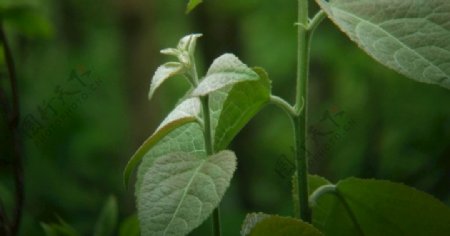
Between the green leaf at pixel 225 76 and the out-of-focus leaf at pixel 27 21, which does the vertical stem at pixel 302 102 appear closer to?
the green leaf at pixel 225 76

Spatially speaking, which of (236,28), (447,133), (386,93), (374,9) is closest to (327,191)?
(374,9)

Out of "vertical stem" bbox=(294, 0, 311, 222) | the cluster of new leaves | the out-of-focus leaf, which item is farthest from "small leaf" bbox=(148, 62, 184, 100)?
the out-of-focus leaf

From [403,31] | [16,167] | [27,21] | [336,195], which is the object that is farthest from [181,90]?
[403,31]

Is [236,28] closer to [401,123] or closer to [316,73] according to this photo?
[316,73]

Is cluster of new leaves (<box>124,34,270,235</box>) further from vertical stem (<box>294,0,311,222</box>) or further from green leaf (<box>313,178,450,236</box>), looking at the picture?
green leaf (<box>313,178,450,236</box>)

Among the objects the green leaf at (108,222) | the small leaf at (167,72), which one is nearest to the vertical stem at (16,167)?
the green leaf at (108,222)

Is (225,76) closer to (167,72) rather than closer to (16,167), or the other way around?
(167,72)
